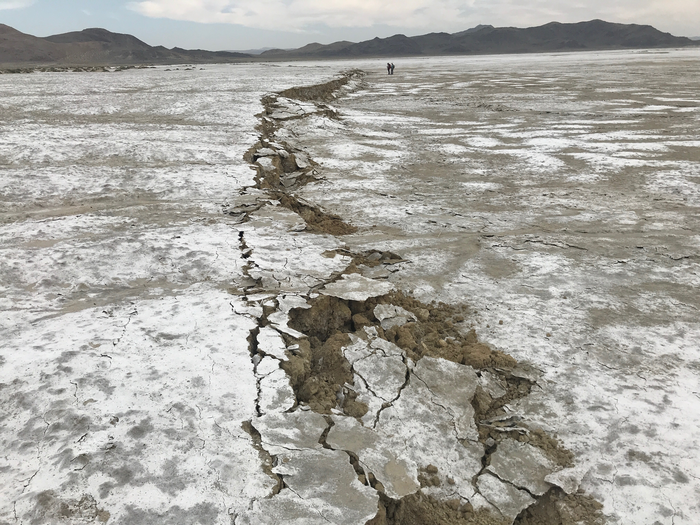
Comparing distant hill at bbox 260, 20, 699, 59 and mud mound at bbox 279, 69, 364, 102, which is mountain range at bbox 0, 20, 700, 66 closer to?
distant hill at bbox 260, 20, 699, 59

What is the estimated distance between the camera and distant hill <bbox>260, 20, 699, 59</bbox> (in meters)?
152

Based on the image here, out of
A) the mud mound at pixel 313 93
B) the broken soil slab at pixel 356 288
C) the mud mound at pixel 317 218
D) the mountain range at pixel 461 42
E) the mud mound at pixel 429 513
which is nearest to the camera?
the mud mound at pixel 429 513

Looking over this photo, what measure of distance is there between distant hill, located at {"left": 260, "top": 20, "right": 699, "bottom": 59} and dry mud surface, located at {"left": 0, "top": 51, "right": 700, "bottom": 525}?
156 metres

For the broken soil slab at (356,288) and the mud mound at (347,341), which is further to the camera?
the broken soil slab at (356,288)

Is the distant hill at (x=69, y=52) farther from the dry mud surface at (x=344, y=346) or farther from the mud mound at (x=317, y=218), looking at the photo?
the dry mud surface at (x=344, y=346)

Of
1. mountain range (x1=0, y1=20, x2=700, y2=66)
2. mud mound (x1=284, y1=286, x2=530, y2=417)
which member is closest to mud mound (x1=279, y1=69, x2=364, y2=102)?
mud mound (x1=284, y1=286, x2=530, y2=417)

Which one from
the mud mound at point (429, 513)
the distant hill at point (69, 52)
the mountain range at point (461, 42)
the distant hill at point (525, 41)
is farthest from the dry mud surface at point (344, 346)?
the distant hill at point (525, 41)

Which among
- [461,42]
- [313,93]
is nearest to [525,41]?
[461,42]

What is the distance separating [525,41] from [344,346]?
→ 192m

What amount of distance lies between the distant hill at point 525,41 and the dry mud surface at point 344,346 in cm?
15552

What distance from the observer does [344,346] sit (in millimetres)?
3246

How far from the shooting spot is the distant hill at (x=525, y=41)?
151750 millimetres

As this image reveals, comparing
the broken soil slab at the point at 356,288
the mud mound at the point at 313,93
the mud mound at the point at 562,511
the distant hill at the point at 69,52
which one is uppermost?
the distant hill at the point at 69,52

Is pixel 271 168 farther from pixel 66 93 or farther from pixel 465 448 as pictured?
pixel 66 93
